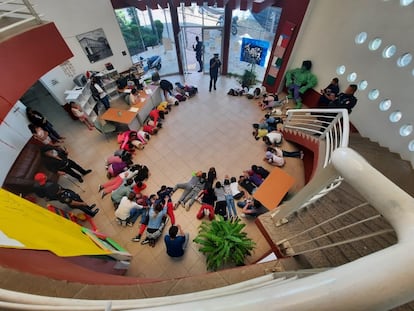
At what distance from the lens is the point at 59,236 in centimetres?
Result: 168

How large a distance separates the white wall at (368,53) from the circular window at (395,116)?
8 centimetres

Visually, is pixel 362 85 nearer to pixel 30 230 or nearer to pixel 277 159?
pixel 277 159

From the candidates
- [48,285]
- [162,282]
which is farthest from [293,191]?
[48,285]

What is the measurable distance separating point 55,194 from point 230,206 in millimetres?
3973

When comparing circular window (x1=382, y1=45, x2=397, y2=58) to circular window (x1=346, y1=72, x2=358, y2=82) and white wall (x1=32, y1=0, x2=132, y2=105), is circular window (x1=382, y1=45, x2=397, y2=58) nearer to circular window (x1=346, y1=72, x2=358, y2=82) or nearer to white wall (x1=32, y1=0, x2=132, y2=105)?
circular window (x1=346, y1=72, x2=358, y2=82)

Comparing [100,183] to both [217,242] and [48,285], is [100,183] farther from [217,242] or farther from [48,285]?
[48,285]

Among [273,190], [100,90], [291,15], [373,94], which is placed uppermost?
[291,15]

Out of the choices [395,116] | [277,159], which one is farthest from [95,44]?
[395,116]

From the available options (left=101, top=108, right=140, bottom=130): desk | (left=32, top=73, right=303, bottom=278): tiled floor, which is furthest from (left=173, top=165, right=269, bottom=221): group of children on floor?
(left=101, top=108, right=140, bottom=130): desk

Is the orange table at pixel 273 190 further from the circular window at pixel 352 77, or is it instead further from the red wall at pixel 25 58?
the red wall at pixel 25 58

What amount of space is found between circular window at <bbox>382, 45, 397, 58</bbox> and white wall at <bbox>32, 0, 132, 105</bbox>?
315 inches

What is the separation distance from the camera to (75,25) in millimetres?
6023

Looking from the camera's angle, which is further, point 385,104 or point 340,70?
point 340,70

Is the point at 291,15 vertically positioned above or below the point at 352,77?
above
